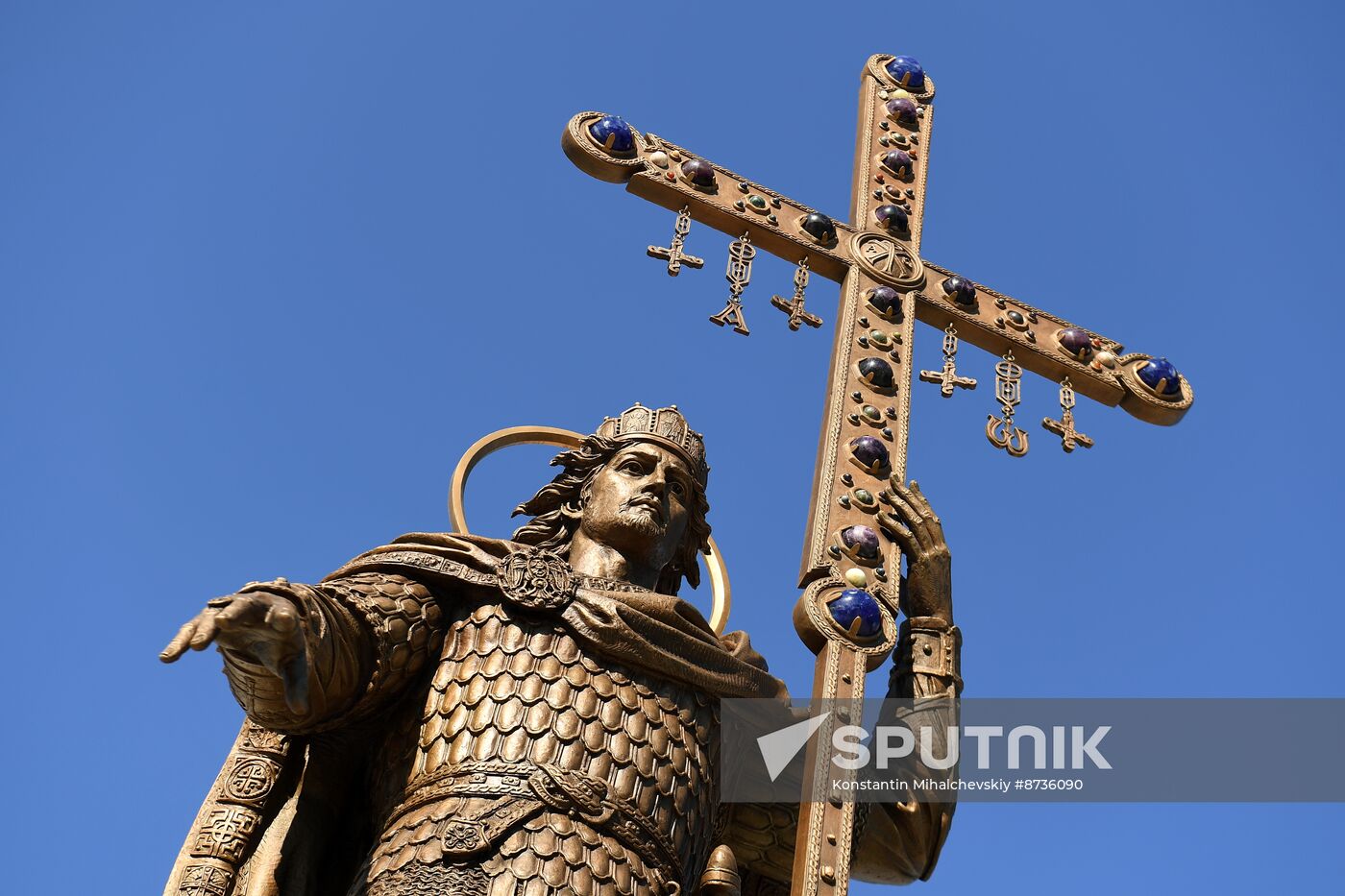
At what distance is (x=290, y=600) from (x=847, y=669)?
1832 millimetres

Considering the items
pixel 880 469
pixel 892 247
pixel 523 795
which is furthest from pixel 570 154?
pixel 523 795

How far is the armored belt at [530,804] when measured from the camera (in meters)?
6.20

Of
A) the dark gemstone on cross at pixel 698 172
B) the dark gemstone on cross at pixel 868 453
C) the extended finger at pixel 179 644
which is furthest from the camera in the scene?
the dark gemstone on cross at pixel 698 172

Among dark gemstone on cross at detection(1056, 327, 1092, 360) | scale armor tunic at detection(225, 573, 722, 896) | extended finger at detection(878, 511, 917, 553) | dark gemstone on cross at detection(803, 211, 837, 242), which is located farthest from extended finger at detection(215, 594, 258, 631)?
dark gemstone on cross at detection(1056, 327, 1092, 360)

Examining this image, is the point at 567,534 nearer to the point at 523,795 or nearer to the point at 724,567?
the point at 724,567

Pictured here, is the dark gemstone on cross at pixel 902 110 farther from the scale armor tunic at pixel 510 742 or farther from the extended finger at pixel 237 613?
the extended finger at pixel 237 613

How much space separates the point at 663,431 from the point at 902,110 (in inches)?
99.8

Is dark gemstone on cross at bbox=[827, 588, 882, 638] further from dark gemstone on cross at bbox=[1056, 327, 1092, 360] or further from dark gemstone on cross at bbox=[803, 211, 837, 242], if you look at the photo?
dark gemstone on cross at bbox=[1056, 327, 1092, 360]

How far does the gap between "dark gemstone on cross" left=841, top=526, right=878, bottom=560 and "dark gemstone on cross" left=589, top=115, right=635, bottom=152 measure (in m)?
2.06

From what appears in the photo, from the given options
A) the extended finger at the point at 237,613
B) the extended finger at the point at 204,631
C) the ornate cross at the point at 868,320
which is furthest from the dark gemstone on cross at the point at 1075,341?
the extended finger at the point at 204,631

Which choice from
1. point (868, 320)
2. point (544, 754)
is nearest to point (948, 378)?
point (868, 320)

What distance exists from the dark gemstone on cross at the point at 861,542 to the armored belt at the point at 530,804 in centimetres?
128

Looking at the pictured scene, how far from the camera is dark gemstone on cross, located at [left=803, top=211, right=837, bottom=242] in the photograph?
8469 millimetres

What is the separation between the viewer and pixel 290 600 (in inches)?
245
